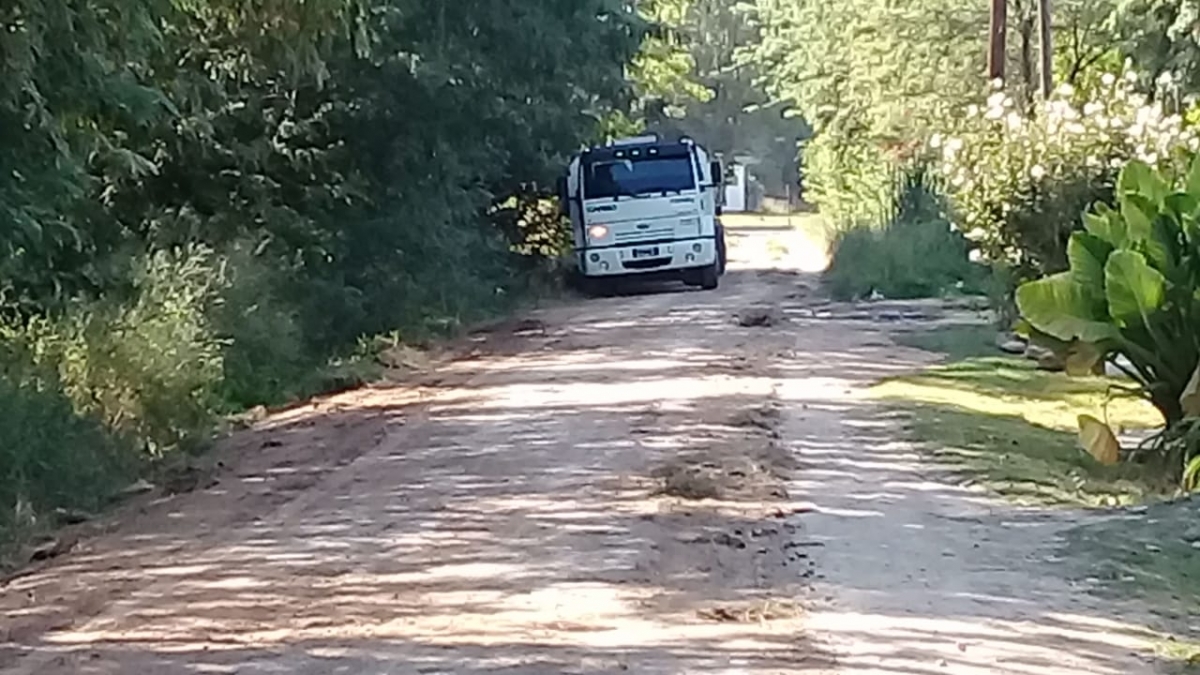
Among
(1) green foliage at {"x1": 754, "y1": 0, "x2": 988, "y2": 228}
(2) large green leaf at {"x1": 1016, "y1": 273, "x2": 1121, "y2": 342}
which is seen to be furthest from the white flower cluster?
(1) green foliage at {"x1": 754, "y1": 0, "x2": 988, "y2": 228}

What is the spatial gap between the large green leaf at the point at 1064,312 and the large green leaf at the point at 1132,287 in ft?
0.62

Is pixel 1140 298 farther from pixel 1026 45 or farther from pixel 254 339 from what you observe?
pixel 1026 45

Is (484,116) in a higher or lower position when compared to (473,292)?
higher

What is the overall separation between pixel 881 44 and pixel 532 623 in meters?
38.3

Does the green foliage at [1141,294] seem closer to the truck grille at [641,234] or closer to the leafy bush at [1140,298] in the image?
the leafy bush at [1140,298]

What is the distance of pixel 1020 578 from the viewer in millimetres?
10500

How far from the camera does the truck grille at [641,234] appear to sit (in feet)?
111

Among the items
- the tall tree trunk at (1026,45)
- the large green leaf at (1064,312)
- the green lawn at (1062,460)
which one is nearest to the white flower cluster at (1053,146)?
the green lawn at (1062,460)

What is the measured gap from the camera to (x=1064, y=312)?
47.0 ft


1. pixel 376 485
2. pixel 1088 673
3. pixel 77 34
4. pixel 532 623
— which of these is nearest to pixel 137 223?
pixel 376 485

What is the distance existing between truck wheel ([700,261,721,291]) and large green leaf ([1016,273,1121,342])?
20.5 meters

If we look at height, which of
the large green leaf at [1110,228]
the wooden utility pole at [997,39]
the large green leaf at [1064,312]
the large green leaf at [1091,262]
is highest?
the wooden utility pole at [997,39]

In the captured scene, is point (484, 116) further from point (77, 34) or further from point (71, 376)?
point (77, 34)

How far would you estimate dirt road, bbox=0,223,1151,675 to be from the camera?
8.91 meters
